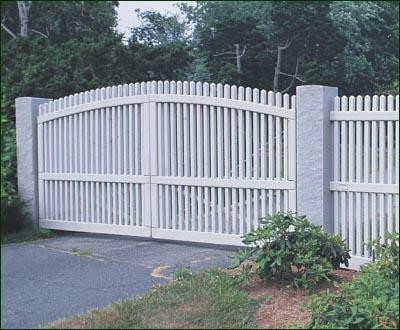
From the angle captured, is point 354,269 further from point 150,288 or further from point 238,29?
point 238,29

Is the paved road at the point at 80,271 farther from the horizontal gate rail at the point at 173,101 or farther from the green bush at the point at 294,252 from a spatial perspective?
the horizontal gate rail at the point at 173,101

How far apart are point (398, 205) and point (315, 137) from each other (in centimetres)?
111

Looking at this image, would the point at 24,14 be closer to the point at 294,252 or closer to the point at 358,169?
the point at 358,169

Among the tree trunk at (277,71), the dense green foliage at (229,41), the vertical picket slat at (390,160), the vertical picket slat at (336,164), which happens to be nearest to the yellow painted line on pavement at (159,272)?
the vertical picket slat at (336,164)

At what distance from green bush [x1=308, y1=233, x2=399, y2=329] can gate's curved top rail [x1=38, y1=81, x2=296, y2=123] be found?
2476mm

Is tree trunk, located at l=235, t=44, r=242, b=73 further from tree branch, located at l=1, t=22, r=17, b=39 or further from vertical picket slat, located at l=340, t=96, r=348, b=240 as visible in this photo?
vertical picket slat, located at l=340, t=96, r=348, b=240

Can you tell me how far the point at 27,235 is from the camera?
9.71m

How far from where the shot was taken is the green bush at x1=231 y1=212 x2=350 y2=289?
6.34 meters

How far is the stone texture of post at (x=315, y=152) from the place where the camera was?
7.52 metres

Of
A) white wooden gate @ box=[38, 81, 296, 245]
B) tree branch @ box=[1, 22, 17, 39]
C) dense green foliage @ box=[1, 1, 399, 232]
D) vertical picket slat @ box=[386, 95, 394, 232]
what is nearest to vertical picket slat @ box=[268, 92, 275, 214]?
white wooden gate @ box=[38, 81, 296, 245]

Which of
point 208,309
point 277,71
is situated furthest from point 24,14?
point 208,309

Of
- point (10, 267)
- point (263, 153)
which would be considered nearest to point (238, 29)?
point (263, 153)

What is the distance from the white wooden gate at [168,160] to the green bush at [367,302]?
214 cm

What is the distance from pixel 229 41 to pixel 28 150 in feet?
34.3
